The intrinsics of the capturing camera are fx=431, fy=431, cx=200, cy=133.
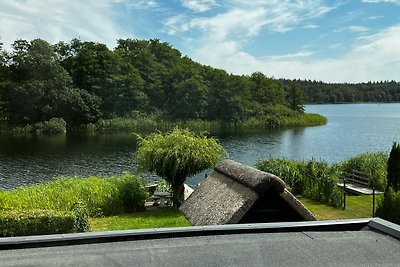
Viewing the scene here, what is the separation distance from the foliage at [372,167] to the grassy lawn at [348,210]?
11.6 ft

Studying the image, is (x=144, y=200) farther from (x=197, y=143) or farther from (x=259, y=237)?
(x=259, y=237)

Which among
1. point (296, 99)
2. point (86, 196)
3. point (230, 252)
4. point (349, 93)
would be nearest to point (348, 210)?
point (86, 196)

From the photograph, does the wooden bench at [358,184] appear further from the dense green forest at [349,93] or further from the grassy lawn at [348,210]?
the dense green forest at [349,93]

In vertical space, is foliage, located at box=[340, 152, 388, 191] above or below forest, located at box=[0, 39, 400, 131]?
below

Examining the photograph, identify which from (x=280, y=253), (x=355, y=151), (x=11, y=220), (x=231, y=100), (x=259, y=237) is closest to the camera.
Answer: (x=280, y=253)

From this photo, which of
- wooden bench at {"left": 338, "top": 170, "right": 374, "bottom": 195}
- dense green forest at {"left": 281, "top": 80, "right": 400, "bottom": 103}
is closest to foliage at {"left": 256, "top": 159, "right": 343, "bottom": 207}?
wooden bench at {"left": 338, "top": 170, "right": 374, "bottom": 195}

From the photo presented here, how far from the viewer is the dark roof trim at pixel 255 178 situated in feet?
31.4

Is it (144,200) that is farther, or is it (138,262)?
(144,200)

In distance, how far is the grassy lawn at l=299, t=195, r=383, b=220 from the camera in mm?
15423

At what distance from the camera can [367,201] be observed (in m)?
18.1

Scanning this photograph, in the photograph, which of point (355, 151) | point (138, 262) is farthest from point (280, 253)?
point (355, 151)

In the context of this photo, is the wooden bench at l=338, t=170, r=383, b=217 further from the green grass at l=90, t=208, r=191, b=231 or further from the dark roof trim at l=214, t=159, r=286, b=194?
the dark roof trim at l=214, t=159, r=286, b=194

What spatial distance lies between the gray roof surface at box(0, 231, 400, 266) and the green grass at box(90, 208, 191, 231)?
8923 millimetres

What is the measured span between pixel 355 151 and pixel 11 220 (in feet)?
125
